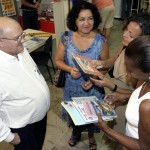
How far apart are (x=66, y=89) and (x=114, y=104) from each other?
63cm

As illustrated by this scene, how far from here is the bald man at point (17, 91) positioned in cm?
149

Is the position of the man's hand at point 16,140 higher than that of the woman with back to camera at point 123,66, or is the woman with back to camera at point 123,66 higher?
the woman with back to camera at point 123,66

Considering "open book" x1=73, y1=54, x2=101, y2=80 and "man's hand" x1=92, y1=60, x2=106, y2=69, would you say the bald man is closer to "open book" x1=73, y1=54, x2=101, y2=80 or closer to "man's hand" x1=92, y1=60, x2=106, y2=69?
A: "open book" x1=73, y1=54, x2=101, y2=80

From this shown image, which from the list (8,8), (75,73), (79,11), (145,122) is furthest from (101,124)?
(8,8)

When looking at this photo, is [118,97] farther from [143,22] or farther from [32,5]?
[32,5]

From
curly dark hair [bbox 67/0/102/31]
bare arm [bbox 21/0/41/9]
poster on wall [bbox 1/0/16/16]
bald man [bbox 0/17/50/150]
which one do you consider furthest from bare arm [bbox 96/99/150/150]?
poster on wall [bbox 1/0/16/16]

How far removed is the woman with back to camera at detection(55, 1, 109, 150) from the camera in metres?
2.19

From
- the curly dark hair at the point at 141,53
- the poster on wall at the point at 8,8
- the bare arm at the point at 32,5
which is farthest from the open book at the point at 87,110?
the poster on wall at the point at 8,8

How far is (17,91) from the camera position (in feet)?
5.01

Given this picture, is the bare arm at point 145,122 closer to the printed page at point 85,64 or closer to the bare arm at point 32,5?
the printed page at point 85,64

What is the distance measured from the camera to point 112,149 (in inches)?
101

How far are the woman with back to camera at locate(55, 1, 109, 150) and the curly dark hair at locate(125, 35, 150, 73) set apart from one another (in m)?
0.94

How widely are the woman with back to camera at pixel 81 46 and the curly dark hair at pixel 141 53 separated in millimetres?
943

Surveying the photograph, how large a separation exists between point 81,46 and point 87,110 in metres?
0.75
